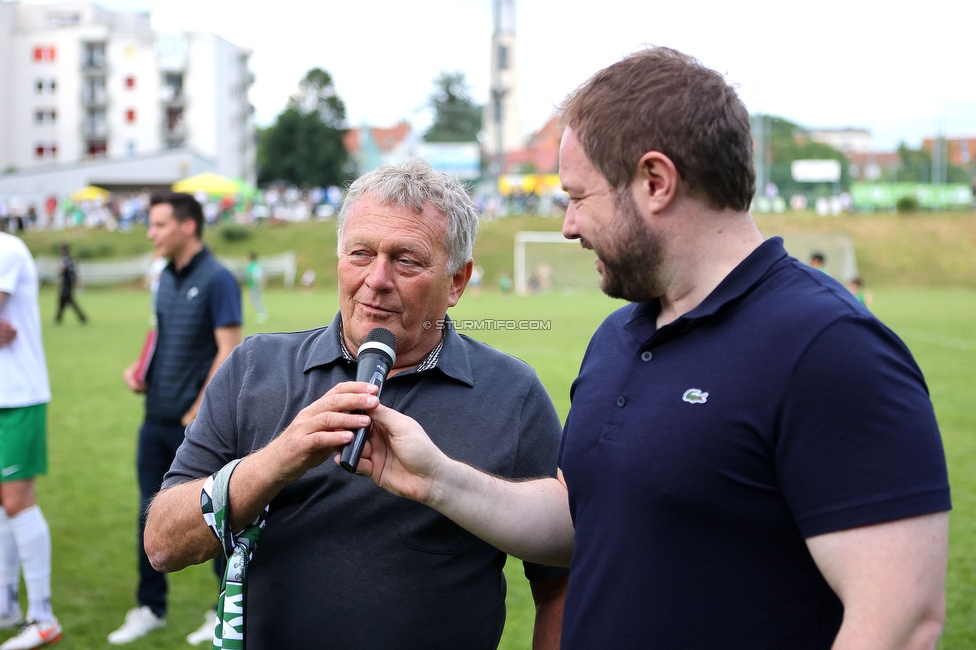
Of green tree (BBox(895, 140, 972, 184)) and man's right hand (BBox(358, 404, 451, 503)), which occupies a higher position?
green tree (BBox(895, 140, 972, 184))

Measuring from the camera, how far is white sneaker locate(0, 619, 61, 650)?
15.9 ft

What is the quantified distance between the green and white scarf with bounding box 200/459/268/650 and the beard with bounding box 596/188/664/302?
1.04 metres

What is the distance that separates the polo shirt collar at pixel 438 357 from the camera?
2488mm

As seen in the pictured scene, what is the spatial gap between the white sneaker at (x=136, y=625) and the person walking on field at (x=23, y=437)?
0.33 metres

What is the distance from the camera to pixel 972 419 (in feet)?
36.8

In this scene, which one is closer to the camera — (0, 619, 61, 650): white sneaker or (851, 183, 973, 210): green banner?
(0, 619, 61, 650): white sneaker

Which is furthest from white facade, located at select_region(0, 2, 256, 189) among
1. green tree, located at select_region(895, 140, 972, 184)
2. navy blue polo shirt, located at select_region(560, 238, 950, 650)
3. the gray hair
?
navy blue polo shirt, located at select_region(560, 238, 950, 650)

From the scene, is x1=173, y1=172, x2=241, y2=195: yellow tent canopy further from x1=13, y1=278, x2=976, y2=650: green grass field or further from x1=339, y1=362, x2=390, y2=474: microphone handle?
x1=339, y1=362, x2=390, y2=474: microphone handle

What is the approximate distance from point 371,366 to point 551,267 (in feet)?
134

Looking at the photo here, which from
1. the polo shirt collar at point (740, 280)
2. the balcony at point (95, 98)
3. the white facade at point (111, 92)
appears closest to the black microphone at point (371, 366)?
the polo shirt collar at point (740, 280)

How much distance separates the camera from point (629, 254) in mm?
1908

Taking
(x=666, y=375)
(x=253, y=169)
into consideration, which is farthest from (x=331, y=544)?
(x=253, y=169)

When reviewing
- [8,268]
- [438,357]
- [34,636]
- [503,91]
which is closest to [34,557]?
[34,636]

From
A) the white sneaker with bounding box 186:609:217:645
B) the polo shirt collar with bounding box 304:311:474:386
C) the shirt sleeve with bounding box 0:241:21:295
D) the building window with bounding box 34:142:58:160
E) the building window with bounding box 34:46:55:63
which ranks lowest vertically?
the white sneaker with bounding box 186:609:217:645
